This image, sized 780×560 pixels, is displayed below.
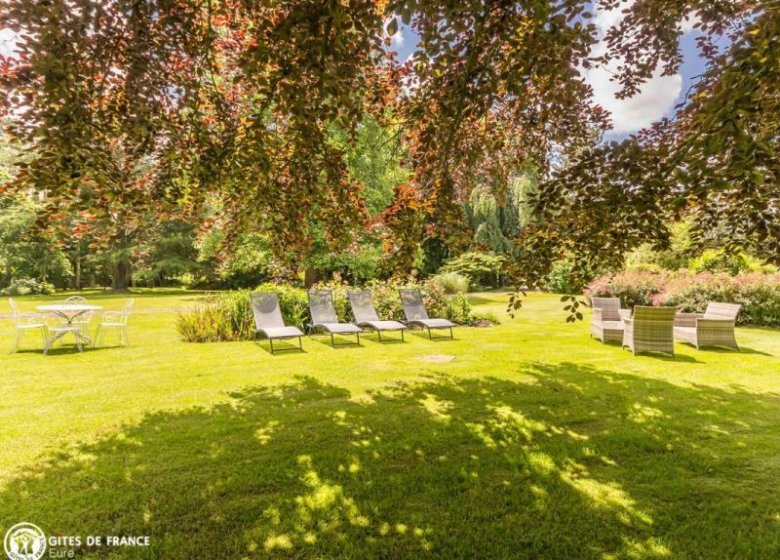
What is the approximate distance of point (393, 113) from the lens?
5957 millimetres

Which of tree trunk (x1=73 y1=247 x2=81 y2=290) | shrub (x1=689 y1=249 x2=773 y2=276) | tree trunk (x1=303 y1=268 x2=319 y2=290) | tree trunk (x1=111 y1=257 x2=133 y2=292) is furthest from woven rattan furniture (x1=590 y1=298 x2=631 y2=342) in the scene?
tree trunk (x1=73 y1=247 x2=81 y2=290)

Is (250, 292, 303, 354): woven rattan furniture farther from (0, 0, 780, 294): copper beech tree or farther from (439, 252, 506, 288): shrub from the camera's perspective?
(439, 252, 506, 288): shrub

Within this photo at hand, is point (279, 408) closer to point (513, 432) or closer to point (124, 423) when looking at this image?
point (124, 423)

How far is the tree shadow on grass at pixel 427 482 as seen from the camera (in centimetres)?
327

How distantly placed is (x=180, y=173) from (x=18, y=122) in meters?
1.42

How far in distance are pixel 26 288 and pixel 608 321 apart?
34157 mm

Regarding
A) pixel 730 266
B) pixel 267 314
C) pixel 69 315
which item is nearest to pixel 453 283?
pixel 730 266

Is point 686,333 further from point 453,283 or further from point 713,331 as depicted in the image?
point 453,283

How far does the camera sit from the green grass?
3333 mm

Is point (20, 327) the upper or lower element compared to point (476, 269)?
lower

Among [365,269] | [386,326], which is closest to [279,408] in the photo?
[386,326]

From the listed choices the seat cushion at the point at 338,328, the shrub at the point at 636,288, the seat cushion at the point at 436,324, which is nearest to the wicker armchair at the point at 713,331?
the seat cushion at the point at 436,324

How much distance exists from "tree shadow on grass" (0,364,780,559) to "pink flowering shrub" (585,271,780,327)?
8.13 meters

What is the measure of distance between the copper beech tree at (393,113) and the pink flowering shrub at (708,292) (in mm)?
7680
